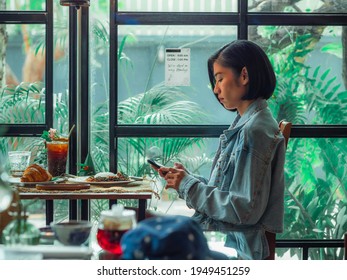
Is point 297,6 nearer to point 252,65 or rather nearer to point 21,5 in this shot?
point 252,65

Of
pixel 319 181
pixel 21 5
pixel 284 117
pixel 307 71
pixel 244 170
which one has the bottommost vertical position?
pixel 319 181

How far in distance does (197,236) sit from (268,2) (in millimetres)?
3016

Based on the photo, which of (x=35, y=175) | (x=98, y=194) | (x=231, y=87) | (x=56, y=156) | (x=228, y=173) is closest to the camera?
(x=228, y=173)

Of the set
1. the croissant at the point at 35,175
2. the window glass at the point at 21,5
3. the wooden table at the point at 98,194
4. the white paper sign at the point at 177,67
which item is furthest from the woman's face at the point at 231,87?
the window glass at the point at 21,5

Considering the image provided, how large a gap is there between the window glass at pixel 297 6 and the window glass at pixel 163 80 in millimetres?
198

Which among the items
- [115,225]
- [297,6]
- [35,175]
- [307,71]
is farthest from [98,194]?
[297,6]

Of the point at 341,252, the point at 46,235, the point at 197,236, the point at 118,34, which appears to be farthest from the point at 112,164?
the point at 197,236

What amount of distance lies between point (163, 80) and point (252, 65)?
1.44m

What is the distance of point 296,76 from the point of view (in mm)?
4203

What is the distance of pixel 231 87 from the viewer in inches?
114

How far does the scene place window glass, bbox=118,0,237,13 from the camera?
415 cm

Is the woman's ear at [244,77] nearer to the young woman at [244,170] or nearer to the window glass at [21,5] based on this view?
the young woman at [244,170]

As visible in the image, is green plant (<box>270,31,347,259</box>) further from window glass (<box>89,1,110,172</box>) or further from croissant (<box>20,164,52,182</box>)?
croissant (<box>20,164,52,182</box>)

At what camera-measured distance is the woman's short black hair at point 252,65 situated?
2.81 m
